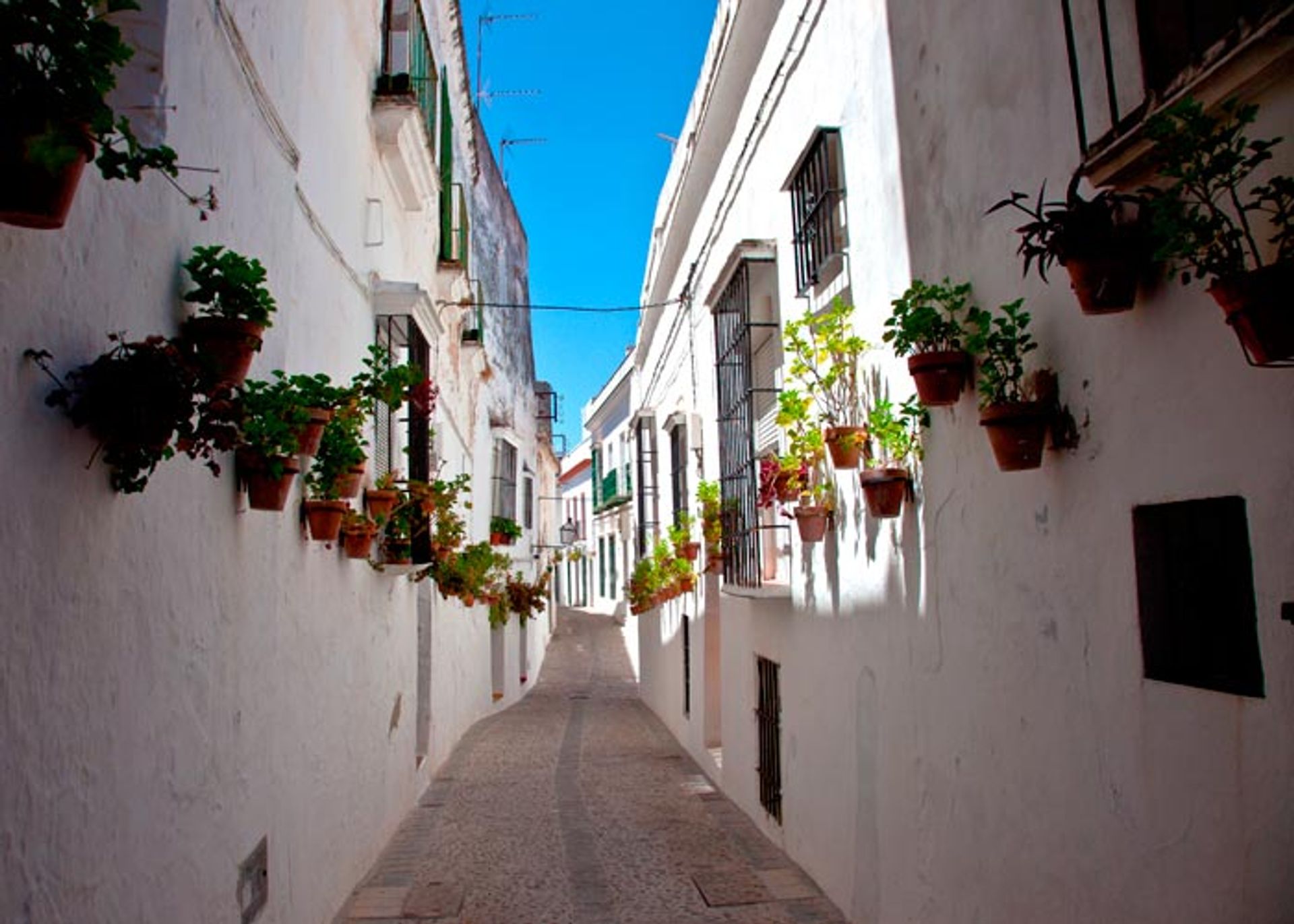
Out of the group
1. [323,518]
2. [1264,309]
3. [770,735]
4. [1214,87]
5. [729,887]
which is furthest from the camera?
[770,735]

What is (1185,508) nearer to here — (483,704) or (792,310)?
(792,310)

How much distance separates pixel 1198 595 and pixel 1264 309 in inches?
32.4

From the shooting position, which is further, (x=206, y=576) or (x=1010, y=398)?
(x=206, y=576)

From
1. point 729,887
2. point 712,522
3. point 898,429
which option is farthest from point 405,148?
point 729,887

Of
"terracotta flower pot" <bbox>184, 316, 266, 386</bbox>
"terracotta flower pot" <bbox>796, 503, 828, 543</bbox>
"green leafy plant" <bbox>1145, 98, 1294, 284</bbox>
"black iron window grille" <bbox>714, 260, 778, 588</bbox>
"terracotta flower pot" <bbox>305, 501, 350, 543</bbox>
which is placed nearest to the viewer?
"green leafy plant" <bbox>1145, 98, 1294, 284</bbox>

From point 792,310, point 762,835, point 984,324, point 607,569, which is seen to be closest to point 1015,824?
point 984,324

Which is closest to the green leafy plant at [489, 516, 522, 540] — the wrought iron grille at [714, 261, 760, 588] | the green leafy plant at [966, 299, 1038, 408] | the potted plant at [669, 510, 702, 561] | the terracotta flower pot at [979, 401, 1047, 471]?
the potted plant at [669, 510, 702, 561]

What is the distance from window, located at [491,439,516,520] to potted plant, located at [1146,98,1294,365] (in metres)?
14.5

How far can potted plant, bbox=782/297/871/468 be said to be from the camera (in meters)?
5.02

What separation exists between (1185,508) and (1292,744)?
0.61m

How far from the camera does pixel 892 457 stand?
4668 millimetres

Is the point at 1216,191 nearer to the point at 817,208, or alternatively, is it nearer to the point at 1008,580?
the point at 1008,580

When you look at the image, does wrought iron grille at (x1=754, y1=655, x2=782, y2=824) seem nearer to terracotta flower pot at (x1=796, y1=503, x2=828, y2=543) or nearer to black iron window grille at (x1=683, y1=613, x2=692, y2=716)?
terracotta flower pot at (x1=796, y1=503, x2=828, y2=543)

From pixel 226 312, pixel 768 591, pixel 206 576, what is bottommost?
pixel 768 591
